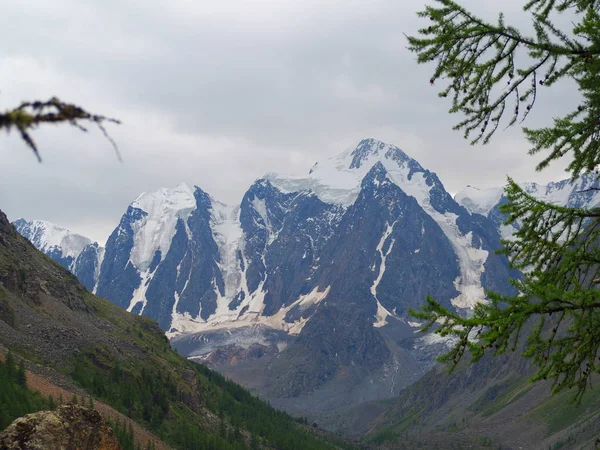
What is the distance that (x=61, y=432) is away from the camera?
41.0m

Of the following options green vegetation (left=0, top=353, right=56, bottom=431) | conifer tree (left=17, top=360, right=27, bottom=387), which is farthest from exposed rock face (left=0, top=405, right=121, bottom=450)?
conifer tree (left=17, top=360, right=27, bottom=387)

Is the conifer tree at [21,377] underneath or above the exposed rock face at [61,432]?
above

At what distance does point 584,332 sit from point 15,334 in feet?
484

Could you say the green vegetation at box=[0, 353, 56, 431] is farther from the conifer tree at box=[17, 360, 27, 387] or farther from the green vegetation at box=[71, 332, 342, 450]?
the green vegetation at box=[71, 332, 342, 450]

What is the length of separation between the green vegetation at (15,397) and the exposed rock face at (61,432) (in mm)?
48966

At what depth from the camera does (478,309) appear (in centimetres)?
1335

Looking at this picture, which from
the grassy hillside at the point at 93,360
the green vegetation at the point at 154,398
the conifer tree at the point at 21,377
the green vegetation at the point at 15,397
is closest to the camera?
the green vegetation at the point at 15,397

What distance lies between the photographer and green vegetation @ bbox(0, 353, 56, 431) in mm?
93000

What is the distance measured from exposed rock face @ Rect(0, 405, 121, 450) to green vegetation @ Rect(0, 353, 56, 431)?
1928 inches

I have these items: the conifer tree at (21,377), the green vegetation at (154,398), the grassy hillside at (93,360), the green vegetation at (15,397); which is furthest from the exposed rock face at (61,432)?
the green vegetation at (154,398)

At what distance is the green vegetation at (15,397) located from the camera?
305 feet

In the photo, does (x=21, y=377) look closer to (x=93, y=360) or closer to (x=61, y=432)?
(x=93, y=360)

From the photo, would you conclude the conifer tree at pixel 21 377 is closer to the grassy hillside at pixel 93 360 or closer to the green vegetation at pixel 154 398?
the grassy hillside at pixel 93 360

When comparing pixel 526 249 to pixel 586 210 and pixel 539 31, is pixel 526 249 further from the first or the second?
pixel 539 31
